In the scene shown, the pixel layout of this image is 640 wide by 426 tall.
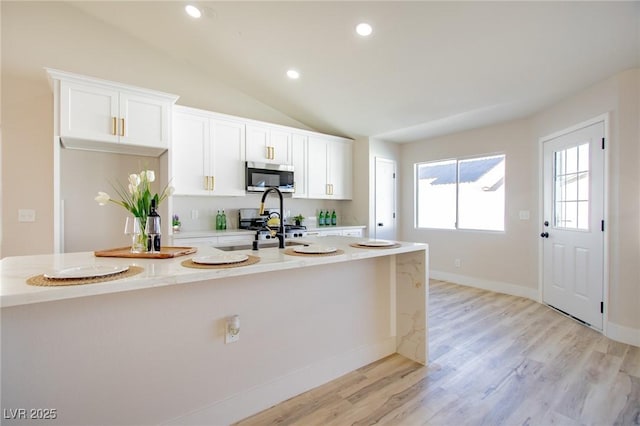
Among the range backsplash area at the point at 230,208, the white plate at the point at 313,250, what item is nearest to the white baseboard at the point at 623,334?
the white plate at the point at 313,250

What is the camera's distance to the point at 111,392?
1.33 m

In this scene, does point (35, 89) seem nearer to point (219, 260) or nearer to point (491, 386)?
point (219, 260)

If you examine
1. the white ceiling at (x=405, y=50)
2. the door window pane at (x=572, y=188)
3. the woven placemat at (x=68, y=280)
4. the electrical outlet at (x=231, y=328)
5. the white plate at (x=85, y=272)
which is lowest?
the electrical outlet at (x=231, y=328)

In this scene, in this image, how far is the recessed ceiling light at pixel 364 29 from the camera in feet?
8.40

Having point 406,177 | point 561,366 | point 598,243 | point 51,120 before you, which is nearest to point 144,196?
point 51,120

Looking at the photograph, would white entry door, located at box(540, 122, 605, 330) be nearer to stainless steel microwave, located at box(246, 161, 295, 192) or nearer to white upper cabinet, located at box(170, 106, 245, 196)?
stainless steel microwave, located at box(246, 161, 295, 192)

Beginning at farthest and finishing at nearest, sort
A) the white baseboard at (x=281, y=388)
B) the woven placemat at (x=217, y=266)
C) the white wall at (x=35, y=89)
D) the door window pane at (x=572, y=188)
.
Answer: the door window pane at (x=572, y=188), the white wall at (x=35, y=89), the white baseboard at (x=281, y=388), the woven placemat at (x=217, y=266)

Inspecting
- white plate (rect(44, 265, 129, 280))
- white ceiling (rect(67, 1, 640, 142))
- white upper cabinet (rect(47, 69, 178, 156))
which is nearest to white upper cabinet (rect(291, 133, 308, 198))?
white ceiling (rect(67, 1, 640, 142))

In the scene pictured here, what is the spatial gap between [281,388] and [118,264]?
1162 millimetres

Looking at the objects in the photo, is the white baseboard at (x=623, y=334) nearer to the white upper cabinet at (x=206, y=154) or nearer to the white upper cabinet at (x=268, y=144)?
the white upper cabinet at (x=268, y=144)

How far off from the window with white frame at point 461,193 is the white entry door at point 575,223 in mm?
668

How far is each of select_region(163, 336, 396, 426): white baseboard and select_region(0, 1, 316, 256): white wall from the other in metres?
2.61

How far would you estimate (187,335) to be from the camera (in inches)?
59.7

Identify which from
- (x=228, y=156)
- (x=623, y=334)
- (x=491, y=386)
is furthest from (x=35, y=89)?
(x=623, y=334)
